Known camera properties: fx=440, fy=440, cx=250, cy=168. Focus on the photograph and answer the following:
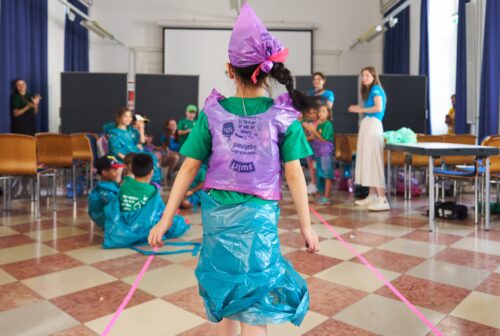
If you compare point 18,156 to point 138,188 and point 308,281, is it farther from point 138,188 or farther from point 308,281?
point 308,281

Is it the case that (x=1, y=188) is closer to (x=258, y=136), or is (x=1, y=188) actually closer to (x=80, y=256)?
(x=80, y=256)

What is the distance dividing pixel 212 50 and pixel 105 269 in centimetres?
818

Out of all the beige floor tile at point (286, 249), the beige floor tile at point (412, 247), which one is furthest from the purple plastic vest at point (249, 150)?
the beige floor tile at point (412, 247)

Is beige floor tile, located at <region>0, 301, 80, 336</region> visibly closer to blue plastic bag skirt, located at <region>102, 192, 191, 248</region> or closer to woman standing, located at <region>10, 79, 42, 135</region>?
blue plastic bag skirt, located at <region>102, 192, 191, 248</region>

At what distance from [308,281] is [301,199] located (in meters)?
1.21

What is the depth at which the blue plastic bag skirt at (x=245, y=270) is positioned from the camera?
1068 mm

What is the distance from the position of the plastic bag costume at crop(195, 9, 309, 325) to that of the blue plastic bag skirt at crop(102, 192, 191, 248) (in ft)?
6.32

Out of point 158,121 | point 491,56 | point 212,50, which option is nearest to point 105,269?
point 491,56

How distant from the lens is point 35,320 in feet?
5.82

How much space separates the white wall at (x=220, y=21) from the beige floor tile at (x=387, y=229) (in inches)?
283

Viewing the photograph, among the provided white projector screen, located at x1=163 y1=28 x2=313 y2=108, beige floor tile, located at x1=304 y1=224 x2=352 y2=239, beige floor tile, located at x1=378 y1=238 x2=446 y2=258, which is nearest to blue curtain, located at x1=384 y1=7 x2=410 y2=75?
white projector screen, located at x1=163 y1=28 x2=313 y2=108

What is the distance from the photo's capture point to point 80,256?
272 centimetres

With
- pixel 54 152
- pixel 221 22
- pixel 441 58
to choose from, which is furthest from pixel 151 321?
pixel 221 22

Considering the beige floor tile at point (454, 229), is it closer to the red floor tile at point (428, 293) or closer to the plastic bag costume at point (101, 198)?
the red floor tile at point (428, 293)
